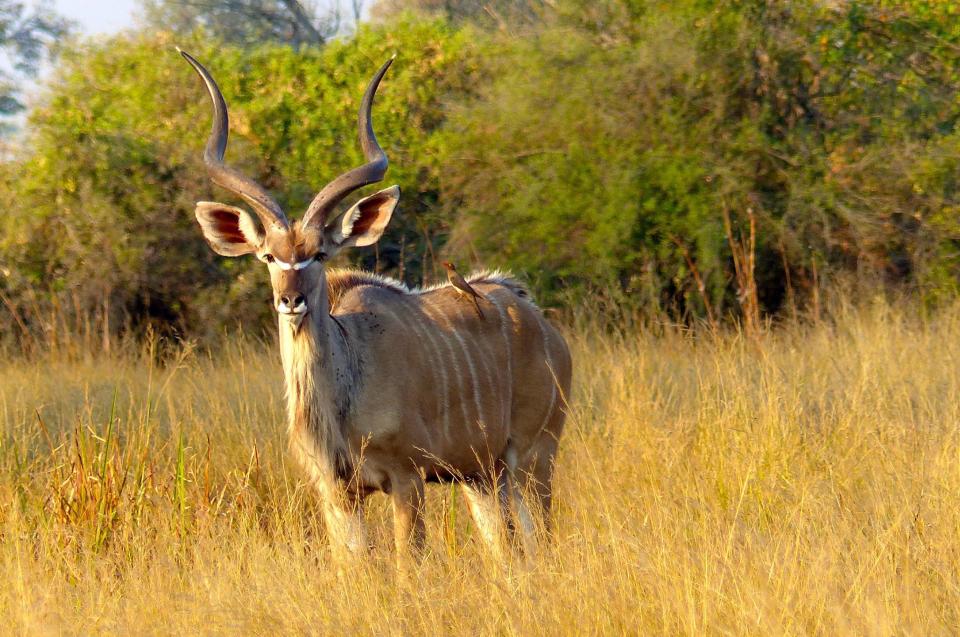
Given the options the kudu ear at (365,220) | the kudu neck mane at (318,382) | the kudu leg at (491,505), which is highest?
the kudu ear at (365,220)

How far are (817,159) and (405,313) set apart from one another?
15.4ft

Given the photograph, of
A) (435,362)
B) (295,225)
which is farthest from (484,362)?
(295,225)

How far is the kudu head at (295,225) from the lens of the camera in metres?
3.66

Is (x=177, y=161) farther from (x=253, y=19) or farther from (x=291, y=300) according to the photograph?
(x=253, y=19)

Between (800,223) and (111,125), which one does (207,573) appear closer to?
(800,223)

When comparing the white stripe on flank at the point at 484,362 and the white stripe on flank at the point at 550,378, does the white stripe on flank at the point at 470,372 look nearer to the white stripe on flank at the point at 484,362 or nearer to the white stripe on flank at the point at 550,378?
the white stripe on flank at the point at 484,362

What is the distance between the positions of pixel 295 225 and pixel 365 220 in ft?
0.94

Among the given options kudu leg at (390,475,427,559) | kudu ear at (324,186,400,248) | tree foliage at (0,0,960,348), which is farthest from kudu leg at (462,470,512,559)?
tree foliage at (0,0,960,348)

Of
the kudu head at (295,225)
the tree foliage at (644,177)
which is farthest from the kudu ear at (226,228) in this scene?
the tree foliage at (644,177)

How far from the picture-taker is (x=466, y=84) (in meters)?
9.69

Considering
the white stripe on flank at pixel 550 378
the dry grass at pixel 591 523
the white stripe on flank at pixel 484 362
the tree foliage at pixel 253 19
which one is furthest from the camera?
the tree foliage at pixel 253 19

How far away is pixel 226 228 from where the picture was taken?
400cm

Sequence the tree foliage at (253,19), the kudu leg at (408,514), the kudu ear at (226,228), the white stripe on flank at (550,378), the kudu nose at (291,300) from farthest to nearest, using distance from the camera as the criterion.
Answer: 1. the tree foliage at (253,19)
2. the white stripe on flank at (550,378)
3. the kudu ear at (226,228)
4. the kudu leg at (408,514)
5. the kudu nose at (291,300)

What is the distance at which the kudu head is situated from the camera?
3.66 meters
